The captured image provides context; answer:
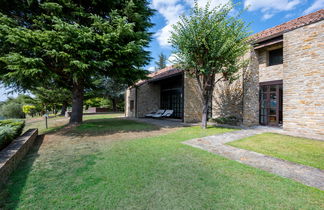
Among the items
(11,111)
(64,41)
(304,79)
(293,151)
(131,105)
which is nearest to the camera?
(293,151)

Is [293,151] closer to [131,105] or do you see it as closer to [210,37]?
[210,37]

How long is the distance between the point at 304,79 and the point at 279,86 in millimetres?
1589

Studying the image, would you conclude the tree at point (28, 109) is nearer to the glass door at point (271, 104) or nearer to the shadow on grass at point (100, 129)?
the shadow on grass at point (100, 129)

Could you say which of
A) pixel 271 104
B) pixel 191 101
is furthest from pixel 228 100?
pixel 191 101

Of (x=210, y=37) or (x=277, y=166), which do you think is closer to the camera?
(x=277, y=166)

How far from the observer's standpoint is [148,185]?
2.32 meters

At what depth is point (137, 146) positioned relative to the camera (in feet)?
14.7

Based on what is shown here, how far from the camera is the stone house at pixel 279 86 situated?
5988 mm

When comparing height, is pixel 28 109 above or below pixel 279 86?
below

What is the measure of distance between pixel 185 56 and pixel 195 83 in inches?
153

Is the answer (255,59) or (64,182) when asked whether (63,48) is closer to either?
(64,182)

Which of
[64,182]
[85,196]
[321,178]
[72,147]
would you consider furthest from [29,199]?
[321,178]

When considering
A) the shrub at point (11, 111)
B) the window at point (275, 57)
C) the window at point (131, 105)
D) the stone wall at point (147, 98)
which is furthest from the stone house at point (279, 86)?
the shrub at point (11, 111)

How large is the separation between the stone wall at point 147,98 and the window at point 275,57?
9864 mm
